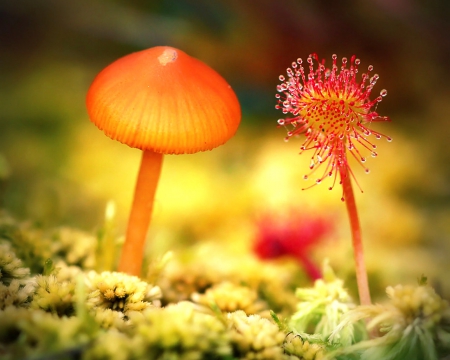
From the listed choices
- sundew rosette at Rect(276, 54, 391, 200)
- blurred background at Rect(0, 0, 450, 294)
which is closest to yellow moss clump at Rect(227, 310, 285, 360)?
sundew rosette at Rect(276, 54, 391, 200)

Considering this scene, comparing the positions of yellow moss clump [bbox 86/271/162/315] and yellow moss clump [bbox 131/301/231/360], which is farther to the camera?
yellow moss clump [bbox 86/271/162/315]

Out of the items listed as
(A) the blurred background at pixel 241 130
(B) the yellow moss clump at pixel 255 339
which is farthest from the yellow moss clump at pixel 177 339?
(A) the blurred background at pixel 241 130

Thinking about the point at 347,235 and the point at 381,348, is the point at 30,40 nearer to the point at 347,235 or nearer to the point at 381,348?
the point at 347,235

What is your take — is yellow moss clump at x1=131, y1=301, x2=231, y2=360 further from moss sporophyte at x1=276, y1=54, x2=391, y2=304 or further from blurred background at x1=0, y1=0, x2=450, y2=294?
blurred background at x1=0, y1=0, x2=450, y2=294

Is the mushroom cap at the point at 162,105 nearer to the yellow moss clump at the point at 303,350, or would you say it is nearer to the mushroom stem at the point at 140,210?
the mushroom stem at the point at 140,210

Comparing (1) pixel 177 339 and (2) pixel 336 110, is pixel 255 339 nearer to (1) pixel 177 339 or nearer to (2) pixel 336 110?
(1) pixel 177 339

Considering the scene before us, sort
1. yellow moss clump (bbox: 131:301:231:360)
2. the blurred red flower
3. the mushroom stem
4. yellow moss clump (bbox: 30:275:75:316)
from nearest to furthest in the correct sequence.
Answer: yellow moss clump (bbox: 131:301:231:360), yellow moss clump (bbox: 30:275:75:316), the mushroom stem, the blurred red flower

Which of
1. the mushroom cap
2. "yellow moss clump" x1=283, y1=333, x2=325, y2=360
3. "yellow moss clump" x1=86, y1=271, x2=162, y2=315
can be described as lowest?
"yellow moss clump" x1=283, y1=333, x2=325, y2=360
